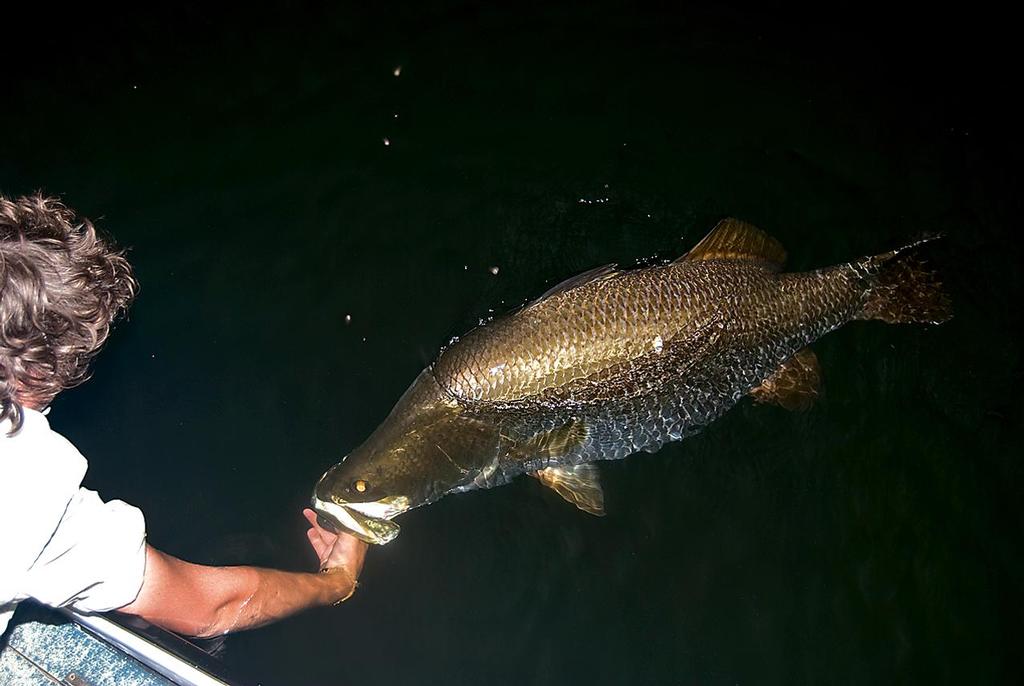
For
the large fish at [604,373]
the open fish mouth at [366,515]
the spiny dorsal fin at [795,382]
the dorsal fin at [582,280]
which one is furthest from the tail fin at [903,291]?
the open fish mouth at [366,515]

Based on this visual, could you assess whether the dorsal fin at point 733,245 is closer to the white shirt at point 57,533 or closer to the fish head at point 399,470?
the fish head at point 399,470

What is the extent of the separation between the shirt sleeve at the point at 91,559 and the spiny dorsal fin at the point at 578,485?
1914 mm

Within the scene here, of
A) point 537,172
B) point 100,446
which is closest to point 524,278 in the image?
point 537,172

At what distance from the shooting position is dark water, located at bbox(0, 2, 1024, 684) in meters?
3.89

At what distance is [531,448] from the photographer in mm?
3752

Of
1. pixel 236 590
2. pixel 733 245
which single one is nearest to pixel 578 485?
pixel 733 245

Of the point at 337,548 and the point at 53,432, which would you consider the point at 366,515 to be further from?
the point at 53,432

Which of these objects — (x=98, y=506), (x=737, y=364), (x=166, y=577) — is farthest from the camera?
(x=737, y=364)

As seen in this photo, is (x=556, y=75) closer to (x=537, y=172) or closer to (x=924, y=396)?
(x=537, y=172)

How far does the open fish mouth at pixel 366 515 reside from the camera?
3484mm

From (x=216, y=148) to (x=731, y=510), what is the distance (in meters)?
3.96

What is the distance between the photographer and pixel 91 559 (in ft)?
7.70

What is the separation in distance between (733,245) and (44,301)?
2.93 m

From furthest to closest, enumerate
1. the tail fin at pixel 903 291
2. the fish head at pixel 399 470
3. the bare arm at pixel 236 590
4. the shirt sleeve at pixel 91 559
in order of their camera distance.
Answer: the tail fin at pixel 903 291 → the fish head at pixel 399 470 → the bare arm at pixel 236 590 → the shirt sleeve at pixel 91 559
